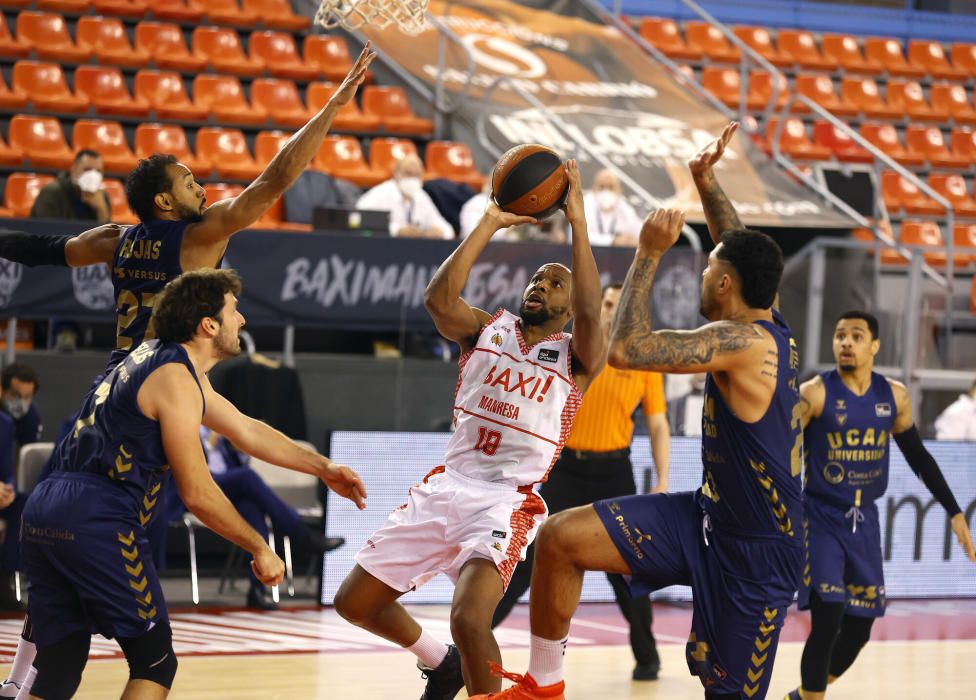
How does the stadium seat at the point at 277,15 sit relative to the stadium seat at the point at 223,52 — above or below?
above

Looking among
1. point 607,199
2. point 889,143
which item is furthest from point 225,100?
point 889,143

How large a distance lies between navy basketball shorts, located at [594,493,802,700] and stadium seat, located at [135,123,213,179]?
879 cm

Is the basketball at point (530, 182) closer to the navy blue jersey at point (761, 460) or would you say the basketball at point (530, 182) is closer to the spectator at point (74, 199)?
the navy blue jersey at point (761, 460)

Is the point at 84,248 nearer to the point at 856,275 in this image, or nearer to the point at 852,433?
the point at 852,433

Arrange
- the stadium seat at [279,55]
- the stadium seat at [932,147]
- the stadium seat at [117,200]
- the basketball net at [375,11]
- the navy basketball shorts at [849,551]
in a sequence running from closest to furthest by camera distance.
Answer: the basketball net at [375,11], the navy basketball shorts at [849,551], the stadium seat at [117,200], the stadium seat at [279,55], the stadium seat at [932,147]

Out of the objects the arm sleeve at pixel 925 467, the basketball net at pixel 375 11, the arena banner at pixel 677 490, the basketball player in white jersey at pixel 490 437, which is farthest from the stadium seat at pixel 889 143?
the basketball player in white jersey at pixel 490 437

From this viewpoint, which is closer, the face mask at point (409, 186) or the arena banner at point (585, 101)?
the face mask at point (409, 186)

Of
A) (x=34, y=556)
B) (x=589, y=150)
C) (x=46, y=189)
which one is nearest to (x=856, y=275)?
(x=589, y=150)

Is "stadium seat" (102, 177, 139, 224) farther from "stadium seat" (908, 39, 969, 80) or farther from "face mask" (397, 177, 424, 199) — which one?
"stadium seat" (908, 39, 969, 80)

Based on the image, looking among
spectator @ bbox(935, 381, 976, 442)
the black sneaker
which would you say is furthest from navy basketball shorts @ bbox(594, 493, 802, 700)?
spectator @ bbox(935, 381, 976, 442)

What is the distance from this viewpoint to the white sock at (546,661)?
531cm

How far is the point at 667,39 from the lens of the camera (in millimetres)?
18344

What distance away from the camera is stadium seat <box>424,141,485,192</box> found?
13.8 m

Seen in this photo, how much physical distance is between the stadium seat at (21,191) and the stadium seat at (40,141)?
0.62 meters
